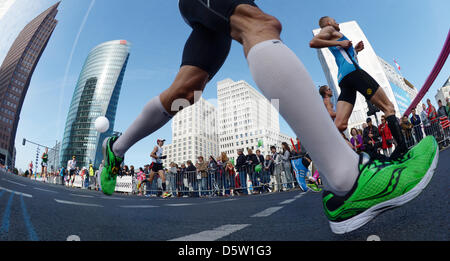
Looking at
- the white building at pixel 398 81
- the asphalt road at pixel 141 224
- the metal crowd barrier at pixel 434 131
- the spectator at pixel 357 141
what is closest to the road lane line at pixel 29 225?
the asphalt road at pixel 141 224

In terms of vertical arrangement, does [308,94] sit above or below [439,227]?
above

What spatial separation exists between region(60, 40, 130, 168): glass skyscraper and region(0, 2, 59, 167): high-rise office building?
15cm

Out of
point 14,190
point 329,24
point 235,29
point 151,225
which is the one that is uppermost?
point 329,24

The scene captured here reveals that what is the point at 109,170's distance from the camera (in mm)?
996

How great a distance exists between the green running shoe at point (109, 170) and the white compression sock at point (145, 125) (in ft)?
0.11

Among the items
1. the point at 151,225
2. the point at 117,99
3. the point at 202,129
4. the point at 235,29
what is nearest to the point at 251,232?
the point at 151,225

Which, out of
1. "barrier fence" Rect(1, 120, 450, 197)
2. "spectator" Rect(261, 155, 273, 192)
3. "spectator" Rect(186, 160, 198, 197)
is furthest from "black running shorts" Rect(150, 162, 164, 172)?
"spectator" Rect(261, 155, 273, 192)

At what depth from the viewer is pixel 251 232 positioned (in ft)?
2.15

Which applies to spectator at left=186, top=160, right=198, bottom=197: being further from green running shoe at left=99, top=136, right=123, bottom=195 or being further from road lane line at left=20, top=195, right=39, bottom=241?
road lane line at left=20, top=195, right=39, bottom=241

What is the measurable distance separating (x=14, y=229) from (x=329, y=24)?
6.64 feet

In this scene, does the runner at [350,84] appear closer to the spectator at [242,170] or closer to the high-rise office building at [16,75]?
the high-rise office building at [16,75]

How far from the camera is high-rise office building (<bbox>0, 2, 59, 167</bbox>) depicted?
763 mm
